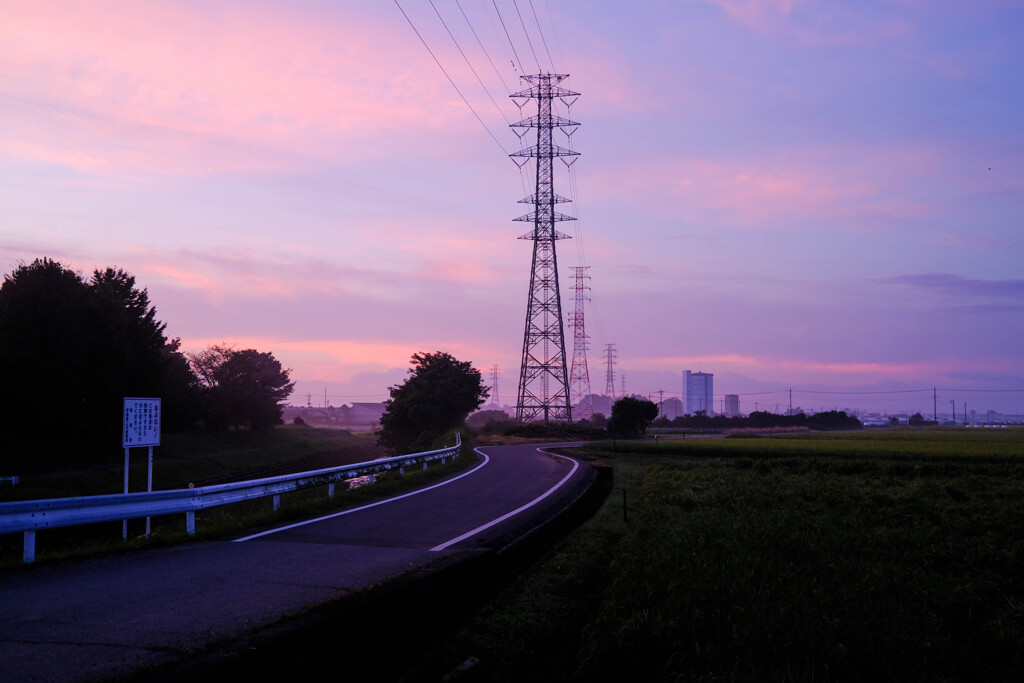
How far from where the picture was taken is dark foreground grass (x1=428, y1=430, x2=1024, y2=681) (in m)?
6.51

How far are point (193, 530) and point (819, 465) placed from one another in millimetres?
26381

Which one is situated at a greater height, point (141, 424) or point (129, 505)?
point (141, 424)

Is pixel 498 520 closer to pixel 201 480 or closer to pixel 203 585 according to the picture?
pixel 203 585

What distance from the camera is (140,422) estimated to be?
14.2 meters

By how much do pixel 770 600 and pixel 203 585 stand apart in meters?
6.01

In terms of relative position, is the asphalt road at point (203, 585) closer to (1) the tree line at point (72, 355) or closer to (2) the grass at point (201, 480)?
(2) the grass at point (201, 480)

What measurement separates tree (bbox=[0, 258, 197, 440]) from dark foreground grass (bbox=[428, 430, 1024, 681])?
32.9 m

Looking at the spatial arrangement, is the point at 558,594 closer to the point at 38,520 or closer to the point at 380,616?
the point at 380,616

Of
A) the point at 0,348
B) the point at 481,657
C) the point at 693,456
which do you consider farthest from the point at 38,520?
the point at 693,456

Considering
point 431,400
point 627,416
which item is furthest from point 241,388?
point 627,416

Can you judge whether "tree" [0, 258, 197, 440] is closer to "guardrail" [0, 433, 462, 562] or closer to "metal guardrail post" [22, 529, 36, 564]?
"guardrail" [0, 433, 462, 562]

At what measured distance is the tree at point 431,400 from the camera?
200ft

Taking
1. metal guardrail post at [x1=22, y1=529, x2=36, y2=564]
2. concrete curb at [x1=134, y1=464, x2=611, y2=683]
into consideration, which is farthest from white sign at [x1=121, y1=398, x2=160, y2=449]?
concrete curb at [x1=134, y1=464, x2=611, y2=683]

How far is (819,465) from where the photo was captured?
101 ft
